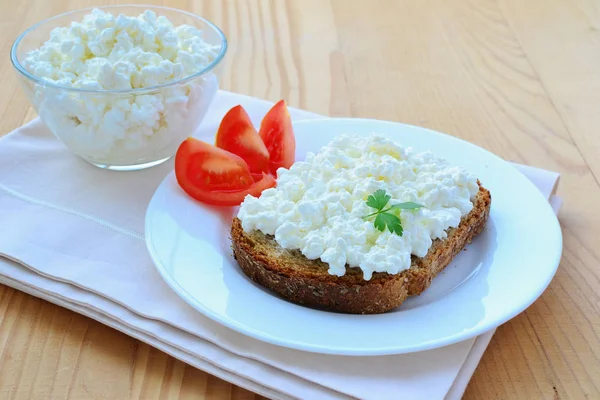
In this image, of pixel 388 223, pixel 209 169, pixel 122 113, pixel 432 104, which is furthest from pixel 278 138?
pixel 432 104

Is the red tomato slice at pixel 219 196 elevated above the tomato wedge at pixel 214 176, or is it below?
below

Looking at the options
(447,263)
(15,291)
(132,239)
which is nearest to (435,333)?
(447,263)

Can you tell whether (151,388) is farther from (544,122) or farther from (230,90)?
(544,122)

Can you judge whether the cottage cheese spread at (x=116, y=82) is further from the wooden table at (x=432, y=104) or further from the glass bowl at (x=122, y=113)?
the wooden table at (x=432, y=104)

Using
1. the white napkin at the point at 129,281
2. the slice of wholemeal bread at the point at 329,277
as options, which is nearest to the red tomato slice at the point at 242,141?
the white napkin at the point at 129,281

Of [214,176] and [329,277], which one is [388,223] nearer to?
[329,277]

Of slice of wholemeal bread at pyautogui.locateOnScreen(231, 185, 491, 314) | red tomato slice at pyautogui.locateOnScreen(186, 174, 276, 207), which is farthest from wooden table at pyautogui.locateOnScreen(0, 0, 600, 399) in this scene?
red tomato slice at pyautogui.locateOnScreen(186, 174, 276, 207)
